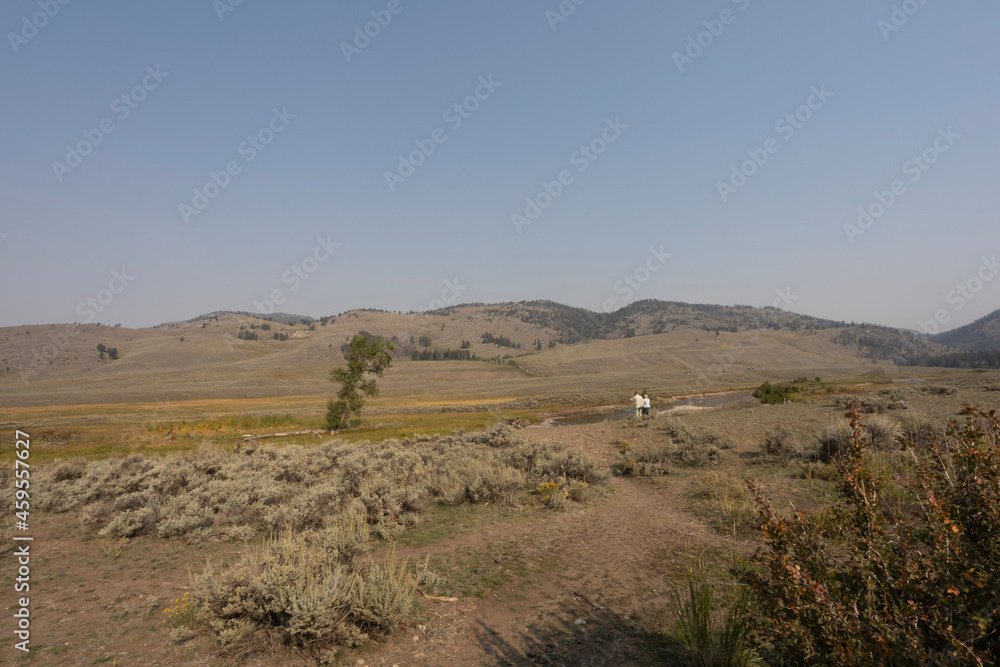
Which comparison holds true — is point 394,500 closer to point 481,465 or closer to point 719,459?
point 481,465

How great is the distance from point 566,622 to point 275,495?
813cm

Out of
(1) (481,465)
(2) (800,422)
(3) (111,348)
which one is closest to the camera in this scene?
(1) (481,465)

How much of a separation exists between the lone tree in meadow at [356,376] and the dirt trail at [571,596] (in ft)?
89.7

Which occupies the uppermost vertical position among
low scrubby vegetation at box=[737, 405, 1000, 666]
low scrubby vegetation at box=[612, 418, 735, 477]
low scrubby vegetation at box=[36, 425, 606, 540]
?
low scrubby vegetation at box=[737, 405, 1000, 666]

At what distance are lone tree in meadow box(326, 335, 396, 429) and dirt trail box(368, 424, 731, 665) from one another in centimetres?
2734

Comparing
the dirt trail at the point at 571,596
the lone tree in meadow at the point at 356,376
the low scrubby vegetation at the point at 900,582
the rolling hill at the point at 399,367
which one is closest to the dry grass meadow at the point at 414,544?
the dirt trail at the point at 571,596

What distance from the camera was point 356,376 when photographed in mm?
34094

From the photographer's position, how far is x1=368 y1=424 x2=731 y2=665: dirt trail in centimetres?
470

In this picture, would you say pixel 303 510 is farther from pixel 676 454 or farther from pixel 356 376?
pixel 356 376

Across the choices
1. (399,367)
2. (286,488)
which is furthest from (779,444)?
(399,367)

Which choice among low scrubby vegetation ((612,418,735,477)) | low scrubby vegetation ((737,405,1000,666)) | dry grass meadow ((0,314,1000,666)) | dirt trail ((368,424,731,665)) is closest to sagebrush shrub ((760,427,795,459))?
dry grass meadow ((0,314,1000,666))

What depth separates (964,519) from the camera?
2814 mm

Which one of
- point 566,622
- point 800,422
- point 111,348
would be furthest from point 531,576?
point 111,348

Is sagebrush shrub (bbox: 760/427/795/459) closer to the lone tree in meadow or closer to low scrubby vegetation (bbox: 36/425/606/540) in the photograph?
low scrubby vegetation (bbox: 36/425/606/540)
